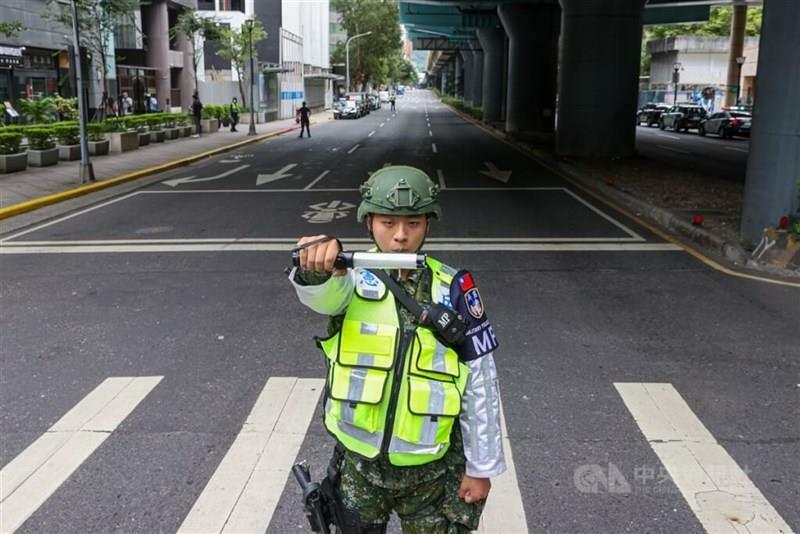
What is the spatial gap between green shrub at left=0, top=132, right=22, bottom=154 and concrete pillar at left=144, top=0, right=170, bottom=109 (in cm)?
2969

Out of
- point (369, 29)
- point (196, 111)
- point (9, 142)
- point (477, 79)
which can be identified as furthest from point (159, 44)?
point (369, 29)

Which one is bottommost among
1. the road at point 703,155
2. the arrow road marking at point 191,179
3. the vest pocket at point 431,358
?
the arrow road marking at point 191,179

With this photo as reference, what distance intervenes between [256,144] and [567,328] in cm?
2778

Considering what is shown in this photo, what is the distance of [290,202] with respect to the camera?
51.5 feet

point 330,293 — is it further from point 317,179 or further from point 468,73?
point 468,73

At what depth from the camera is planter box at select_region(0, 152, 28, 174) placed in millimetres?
19094

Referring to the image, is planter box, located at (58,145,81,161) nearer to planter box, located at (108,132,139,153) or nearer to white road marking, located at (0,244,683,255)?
planter box, located at (108,132,139,153)

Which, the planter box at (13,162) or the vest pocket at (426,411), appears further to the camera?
the planter box at (13,162)

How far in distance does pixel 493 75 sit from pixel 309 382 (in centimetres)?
5379

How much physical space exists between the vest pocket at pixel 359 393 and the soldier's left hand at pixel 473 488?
1.17 ft

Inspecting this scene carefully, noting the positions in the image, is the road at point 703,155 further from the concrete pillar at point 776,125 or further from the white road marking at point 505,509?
the white road marking at point 505,509

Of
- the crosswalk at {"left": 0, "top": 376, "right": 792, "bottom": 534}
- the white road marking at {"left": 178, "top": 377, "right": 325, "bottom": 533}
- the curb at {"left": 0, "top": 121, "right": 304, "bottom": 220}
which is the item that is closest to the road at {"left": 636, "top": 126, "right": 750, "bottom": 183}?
the curb at {"left": 0, "top": 121, "right": 304, "bottom": 220}

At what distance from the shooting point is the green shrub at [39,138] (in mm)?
20766

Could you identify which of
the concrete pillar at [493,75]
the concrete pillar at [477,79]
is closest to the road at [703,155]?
the concrete pillar at [493,75]
